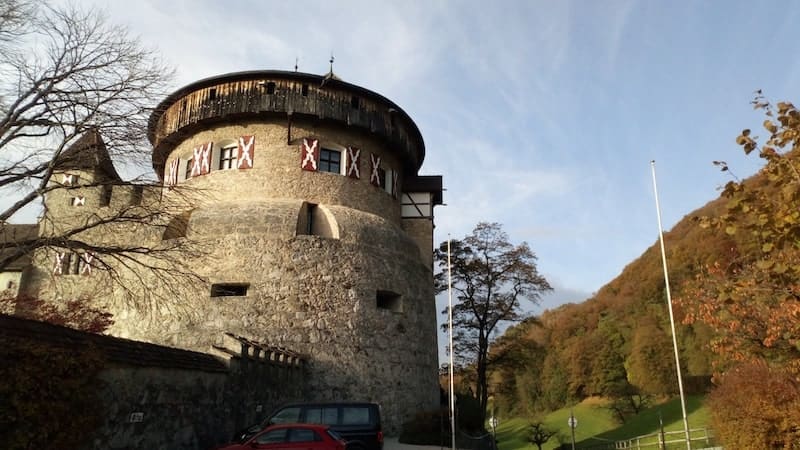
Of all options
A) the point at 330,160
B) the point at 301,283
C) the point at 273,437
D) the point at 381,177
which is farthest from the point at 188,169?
the point at 273,437

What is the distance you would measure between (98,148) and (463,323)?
22.4 m

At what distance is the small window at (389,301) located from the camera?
2108cm

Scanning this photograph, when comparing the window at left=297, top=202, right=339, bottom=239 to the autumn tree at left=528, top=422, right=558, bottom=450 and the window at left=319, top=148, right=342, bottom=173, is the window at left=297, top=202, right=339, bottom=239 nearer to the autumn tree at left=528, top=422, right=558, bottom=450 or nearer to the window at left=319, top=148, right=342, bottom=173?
the window at left=319, top=148, right=342, bottom=173

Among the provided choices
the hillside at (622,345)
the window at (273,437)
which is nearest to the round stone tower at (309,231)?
the window at (273,437)

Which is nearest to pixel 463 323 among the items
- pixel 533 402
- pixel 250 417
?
pixel 250 417

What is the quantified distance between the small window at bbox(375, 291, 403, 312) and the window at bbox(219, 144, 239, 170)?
7828mm

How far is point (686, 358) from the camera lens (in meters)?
47.4

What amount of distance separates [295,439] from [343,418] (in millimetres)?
2550

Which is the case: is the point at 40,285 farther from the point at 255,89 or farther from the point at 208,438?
the point at 208,438

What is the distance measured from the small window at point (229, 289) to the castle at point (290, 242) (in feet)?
0.13

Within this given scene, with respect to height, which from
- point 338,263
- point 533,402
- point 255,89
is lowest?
point 533,402

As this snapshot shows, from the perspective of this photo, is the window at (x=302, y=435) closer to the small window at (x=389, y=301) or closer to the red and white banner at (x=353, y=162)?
the small window at (x=389, y=301)

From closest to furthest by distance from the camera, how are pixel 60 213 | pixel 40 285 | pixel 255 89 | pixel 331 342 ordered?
pixel 331 342
pixel 255 89
pixel 40 285
pixel 60 213

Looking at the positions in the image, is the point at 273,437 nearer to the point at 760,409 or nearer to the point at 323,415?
the point at 323,415
